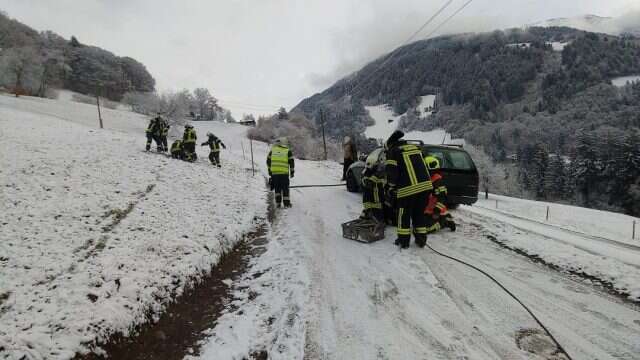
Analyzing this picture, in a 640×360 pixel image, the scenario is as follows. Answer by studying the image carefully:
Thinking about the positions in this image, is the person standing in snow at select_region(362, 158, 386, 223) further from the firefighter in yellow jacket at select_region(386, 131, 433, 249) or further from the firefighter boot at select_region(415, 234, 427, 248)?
the firefighter boot at select_region(415, 234, 427, 248)

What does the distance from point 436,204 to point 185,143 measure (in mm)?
11124

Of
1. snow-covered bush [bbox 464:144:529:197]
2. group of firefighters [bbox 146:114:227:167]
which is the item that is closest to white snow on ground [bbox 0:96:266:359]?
group of firefighters [bbox 146:114:227:167]

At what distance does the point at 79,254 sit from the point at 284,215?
452 centimetres

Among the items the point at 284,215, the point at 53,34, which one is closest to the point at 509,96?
the point at 53,34

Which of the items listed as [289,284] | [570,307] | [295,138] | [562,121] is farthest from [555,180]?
[562,121]

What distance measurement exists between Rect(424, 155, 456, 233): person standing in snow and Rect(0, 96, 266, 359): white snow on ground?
3.69m

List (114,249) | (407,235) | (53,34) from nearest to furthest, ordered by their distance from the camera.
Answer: (114,249) < (407,235) < (53,34)

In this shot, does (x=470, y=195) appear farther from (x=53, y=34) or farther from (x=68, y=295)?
(x=53, y=34)

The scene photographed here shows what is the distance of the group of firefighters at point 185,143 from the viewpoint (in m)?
14.0

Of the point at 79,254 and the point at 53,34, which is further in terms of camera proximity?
the point at 53,34

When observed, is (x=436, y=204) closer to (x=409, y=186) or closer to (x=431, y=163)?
(x=431, y=163)

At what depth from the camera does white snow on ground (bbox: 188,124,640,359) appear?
9.80 ft

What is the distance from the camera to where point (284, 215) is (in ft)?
27.0

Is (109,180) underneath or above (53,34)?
underneath
